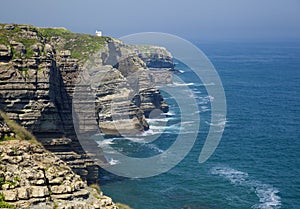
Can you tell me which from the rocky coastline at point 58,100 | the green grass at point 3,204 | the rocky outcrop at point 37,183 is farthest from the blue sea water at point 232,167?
the green grass at point 3,204

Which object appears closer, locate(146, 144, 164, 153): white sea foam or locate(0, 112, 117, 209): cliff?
locate(0, 112, 117, 209): cliff

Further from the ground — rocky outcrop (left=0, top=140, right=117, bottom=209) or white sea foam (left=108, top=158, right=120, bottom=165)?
rocky outcrop (left=0, top=140, right=117, bottom=209)

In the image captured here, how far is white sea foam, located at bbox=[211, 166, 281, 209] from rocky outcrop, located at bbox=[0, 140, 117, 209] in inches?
1659

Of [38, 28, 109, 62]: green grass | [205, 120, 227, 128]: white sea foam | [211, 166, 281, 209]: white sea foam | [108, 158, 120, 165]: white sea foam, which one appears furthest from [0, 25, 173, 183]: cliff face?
[205, 120, 227, 128]: white sea foam

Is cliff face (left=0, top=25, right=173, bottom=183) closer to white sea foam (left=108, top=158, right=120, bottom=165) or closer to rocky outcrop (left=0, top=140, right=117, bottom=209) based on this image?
white sea foam (left=108, top=158, right=120, bottom=165)

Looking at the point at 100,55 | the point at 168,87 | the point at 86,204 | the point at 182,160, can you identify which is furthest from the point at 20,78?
the point at 168,87

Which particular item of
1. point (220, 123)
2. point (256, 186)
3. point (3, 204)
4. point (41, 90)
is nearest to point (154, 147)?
point (220, 123)

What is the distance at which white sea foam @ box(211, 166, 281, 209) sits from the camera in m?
70.7

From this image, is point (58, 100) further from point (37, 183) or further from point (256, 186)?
point (37, 183)

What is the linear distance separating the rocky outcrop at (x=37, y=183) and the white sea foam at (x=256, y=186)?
42.1 metres

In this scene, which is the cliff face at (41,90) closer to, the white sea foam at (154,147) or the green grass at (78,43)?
the white sea foam at (154,147)

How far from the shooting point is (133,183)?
78.8 meters

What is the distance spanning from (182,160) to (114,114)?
988 inches

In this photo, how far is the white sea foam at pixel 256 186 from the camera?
70.7 m
